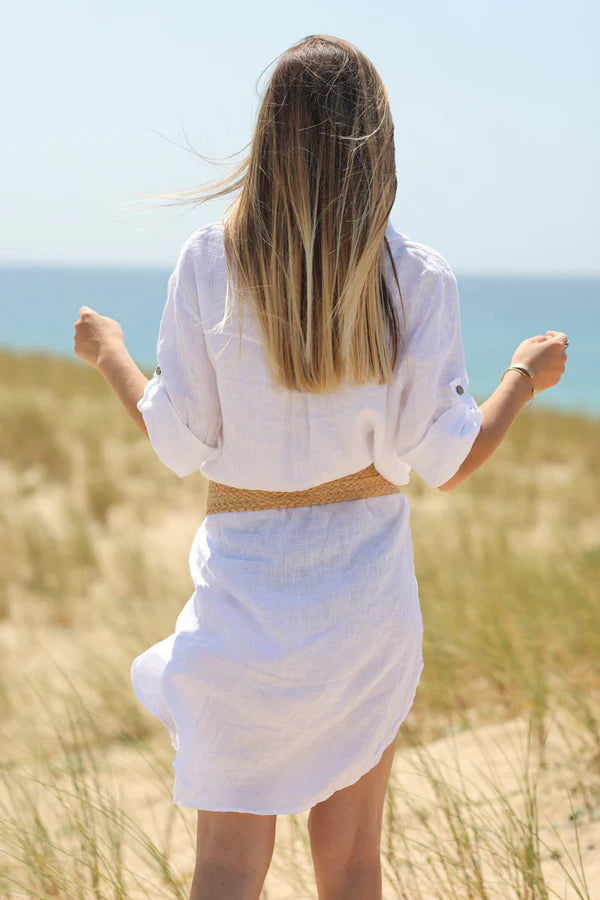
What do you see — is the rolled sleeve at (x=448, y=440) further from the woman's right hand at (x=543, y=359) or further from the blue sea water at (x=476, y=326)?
the blue sea water at (x=476, y=326)

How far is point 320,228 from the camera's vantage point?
144cm

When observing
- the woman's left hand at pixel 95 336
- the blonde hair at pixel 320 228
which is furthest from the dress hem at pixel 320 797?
the woman's left hand at pixel 95 336

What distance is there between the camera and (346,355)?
142 cm

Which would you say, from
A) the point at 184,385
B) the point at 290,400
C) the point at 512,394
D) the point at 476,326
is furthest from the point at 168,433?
the point at 476,326

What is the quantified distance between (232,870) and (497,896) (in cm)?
85

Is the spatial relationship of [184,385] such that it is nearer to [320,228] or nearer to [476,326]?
[320,228]

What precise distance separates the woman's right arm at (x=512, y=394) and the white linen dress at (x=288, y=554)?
6 cm

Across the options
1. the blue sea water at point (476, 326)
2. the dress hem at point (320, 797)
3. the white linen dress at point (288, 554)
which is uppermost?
the blue sea water at point (476, 326)

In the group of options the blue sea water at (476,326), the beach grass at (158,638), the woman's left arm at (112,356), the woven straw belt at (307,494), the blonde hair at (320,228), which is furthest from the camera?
the blue sea water at (476,326)

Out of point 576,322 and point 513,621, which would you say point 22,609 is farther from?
point 576,322

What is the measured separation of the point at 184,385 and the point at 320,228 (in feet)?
1.10

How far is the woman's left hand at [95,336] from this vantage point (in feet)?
5.63

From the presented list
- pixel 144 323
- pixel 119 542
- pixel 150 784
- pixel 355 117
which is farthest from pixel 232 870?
pixel 144 323

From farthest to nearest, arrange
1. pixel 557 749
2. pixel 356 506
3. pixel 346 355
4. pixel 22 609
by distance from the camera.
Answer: pixel 22 609, pixel 557 749, pixel 356 506, pixel 346 355
